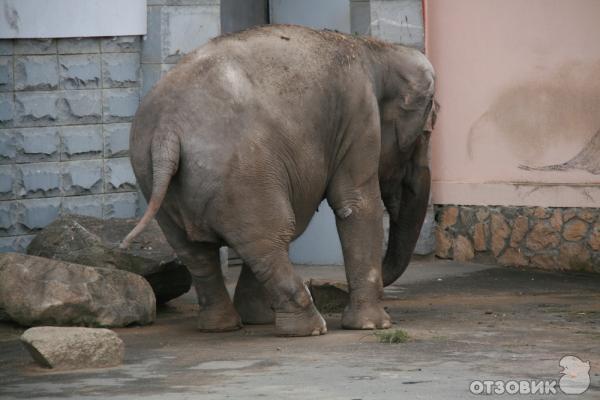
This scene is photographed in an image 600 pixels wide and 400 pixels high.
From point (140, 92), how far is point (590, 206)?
3985 millimetres

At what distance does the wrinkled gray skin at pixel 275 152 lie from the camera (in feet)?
30.3

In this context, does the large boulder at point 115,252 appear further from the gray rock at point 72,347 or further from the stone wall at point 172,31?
the gray rock at point 72,347

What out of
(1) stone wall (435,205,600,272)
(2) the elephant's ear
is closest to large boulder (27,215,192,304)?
(2) the elephant's ear

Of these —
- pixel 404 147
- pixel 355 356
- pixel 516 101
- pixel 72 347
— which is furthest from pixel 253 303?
pixel 516 101

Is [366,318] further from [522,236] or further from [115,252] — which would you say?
[522,236]

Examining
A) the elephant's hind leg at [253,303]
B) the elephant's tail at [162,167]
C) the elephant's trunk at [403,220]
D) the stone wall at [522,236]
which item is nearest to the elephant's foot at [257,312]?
the elephant's hind leg at [253,303]

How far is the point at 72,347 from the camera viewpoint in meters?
8.39

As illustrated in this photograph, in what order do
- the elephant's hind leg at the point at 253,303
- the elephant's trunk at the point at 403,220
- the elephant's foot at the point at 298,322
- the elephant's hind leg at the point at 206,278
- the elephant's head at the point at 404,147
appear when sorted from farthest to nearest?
the elephant's trunk at the point at 403,220 → the elephant's hind leg at the point at 253,303 → the elephant's head at the point at 404,147 → the elephant's hind leg at the point at 206,278 → the elephant's foot at the point at 298,322

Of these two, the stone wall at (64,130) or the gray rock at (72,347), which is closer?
the gray rock at (72,347)

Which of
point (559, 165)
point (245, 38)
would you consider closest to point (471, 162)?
point (559, 165)

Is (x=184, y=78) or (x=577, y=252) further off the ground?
(x=184, y=78)

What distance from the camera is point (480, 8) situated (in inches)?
537

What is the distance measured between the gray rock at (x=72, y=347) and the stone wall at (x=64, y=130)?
12.4ft

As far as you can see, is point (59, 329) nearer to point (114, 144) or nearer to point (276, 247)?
point (276, 247)
